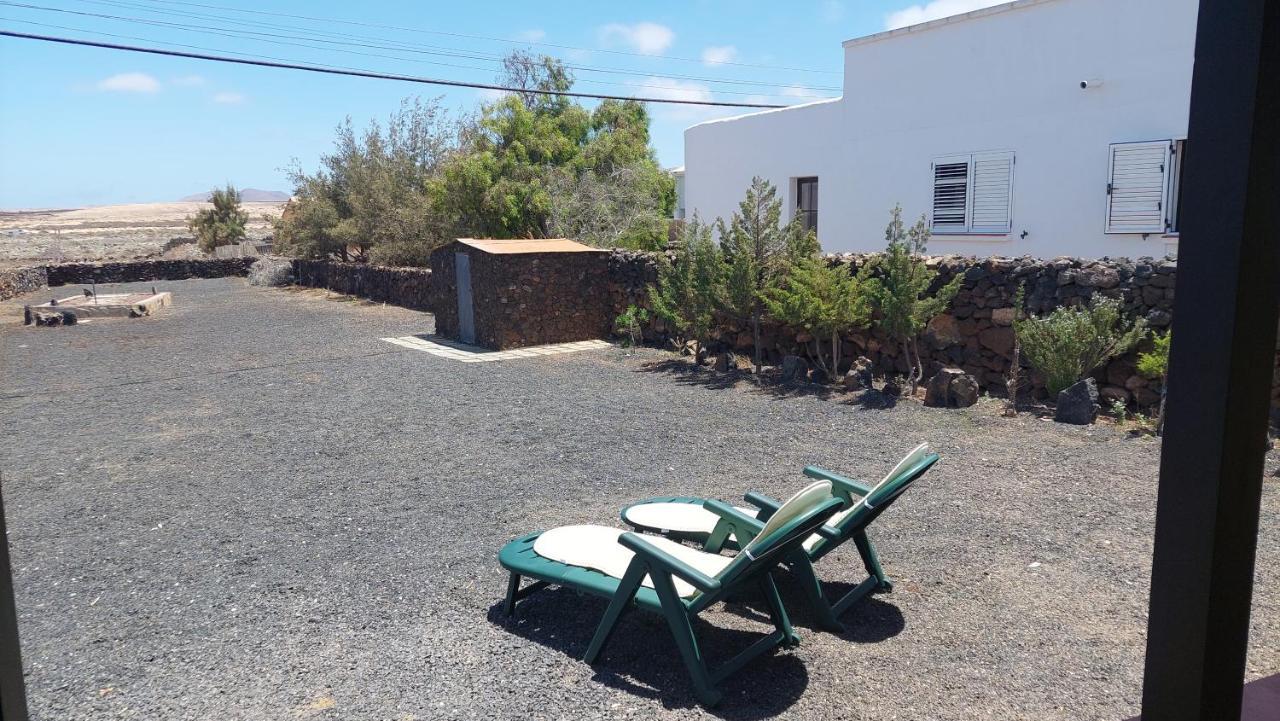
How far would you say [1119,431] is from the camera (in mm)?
7102

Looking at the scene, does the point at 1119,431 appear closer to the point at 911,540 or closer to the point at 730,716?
the point at 911,540

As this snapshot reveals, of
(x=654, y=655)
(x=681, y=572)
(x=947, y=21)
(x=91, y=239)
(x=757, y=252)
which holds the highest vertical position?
(x=947, y=21)

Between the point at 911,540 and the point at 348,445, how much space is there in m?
4.75

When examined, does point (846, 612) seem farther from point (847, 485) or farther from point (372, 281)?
point (372, 281)

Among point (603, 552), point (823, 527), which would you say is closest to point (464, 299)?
point (603, 552)

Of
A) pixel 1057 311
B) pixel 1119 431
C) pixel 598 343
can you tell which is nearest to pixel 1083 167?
pixel 1057 311

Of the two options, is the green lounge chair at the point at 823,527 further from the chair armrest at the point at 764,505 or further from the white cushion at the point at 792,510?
the white cushion at the point at 792,510

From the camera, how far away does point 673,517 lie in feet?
14.8

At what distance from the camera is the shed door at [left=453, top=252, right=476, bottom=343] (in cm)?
1336

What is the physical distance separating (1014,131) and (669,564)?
10.7 metres

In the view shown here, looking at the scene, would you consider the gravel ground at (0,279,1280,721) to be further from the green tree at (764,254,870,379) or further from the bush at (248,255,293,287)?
the bush at (248,255,293,287)

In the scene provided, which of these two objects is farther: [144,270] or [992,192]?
[144,270]

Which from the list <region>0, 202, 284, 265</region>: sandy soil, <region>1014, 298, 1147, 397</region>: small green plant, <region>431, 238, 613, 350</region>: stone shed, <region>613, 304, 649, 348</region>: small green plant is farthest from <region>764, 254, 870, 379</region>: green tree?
<region>0, 202, 284, 265</region>: sandy soil

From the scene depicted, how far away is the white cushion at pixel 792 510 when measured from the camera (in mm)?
3158
